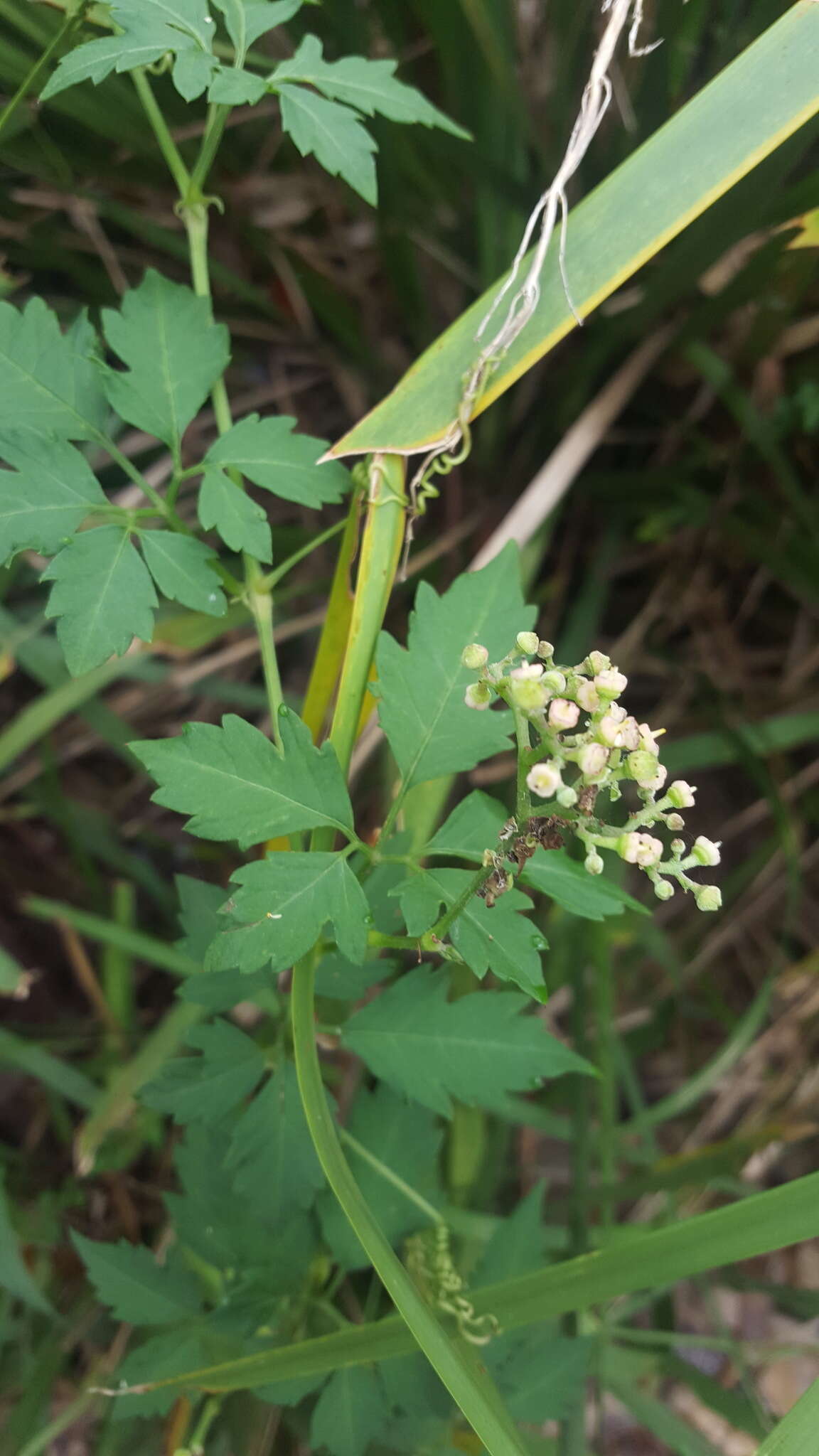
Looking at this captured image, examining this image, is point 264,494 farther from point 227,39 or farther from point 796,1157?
point 796,1157

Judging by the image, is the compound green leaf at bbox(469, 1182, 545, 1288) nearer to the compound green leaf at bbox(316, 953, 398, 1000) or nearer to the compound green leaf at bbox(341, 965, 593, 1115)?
the compound green leaf at bbox(341, 965, 593, 1115)

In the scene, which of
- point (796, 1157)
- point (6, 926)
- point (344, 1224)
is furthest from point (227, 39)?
point (796, 1157)

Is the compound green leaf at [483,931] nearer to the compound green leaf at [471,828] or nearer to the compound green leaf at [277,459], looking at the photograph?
the compound green leaf at [471,828]

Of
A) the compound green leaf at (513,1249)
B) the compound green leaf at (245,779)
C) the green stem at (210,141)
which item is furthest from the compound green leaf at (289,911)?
the green stem at (210,141)

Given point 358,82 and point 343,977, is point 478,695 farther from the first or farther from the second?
point 358,82

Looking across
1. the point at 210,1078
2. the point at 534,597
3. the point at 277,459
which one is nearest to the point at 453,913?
the point at 210,1078

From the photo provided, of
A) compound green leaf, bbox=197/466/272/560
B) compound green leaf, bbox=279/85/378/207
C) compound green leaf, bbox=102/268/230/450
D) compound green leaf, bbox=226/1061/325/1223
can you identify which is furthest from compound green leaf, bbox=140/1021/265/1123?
compound green leaf, bbox=279/85/378/207
